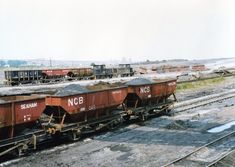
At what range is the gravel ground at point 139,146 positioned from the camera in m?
13.9

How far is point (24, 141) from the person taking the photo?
48.2 ft

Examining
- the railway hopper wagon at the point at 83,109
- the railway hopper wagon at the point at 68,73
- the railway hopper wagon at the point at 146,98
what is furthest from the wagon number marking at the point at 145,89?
the railway hopper wagon at the point at 68,73

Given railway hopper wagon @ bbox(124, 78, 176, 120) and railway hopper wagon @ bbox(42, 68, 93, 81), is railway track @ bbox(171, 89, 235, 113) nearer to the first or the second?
railway hopper wagon @ bbox(124, 78, 176, 120)

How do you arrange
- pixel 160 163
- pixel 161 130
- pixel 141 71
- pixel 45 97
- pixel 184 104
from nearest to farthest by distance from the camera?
pixel 160 163 → pixel 45 97 → pixel 161 130 → pixel 184 104 → pixel 141 71

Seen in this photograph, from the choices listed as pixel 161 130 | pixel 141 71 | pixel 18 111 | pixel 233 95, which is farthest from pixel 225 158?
pixel 141 71

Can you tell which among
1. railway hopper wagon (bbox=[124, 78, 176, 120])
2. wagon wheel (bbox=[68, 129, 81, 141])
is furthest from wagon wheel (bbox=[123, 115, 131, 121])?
wagon wheel (bbox=[68, 129, 81, 141])

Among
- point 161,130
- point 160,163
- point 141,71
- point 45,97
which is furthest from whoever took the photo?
point 141,71

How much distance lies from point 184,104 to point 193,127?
9.56 metres

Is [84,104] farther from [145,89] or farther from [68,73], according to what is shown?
[68,73]

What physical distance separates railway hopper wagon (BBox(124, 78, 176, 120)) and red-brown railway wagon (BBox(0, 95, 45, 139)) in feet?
22.5

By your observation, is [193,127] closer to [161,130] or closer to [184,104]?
[161,130]

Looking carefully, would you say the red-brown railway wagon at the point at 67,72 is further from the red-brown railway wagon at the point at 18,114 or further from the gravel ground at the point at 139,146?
the red-brown railway wagon at the point at 18,114

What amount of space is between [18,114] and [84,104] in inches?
156

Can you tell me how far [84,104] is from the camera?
57.5 ft
